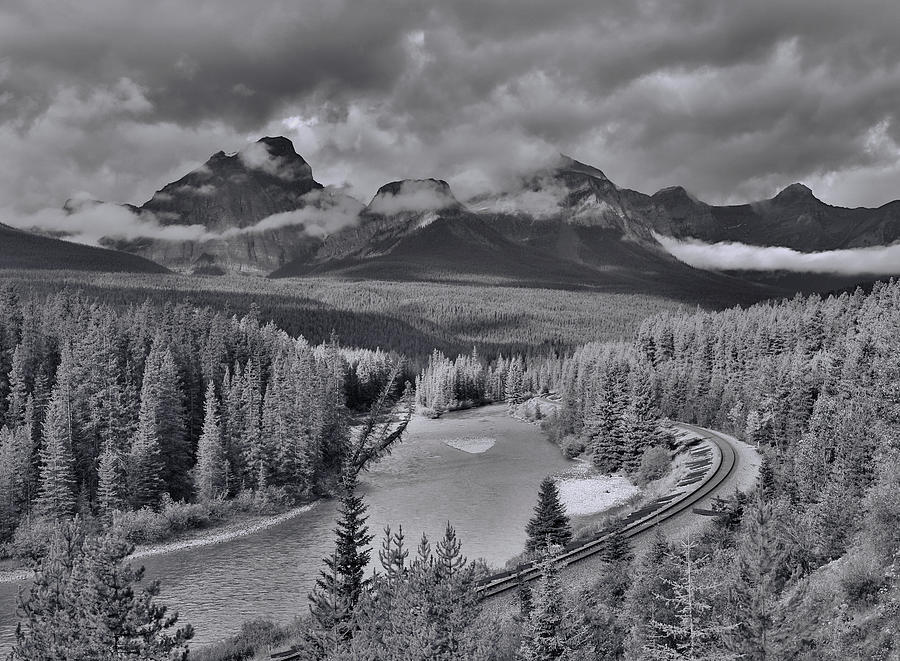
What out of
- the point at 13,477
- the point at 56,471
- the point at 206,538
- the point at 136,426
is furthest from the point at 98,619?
the point at 136,426

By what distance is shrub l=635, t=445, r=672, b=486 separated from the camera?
7306cm

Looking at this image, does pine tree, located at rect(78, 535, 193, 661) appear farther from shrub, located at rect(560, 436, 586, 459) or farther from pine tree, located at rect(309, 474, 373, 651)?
shrub, located at rect(560, 436, 586, 459)

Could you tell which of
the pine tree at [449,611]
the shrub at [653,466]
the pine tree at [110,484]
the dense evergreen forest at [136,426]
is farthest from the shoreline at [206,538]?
the shrub at [653,466]

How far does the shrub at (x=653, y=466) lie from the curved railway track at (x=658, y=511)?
3306mm

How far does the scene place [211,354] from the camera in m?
84.2

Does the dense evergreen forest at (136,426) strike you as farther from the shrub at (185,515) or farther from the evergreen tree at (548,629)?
the evergreen tree at (548,629)

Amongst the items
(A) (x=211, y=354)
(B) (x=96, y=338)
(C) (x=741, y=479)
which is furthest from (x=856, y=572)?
(A) (x=211, y=354)

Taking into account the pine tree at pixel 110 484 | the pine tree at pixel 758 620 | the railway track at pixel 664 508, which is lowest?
the pine tree at pixel 110 484

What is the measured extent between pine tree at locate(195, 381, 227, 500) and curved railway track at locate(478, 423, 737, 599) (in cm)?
3839

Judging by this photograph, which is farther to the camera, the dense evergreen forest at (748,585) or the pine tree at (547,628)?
the pine tree at (547,628)

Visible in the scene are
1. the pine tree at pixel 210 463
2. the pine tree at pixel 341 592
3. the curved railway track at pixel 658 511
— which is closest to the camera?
the pine tree at pixel 341 592

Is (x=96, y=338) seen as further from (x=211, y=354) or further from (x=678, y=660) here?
(x=678, y=660)

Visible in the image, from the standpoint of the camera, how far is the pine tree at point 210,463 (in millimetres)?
65188

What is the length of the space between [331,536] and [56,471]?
83.6ft
